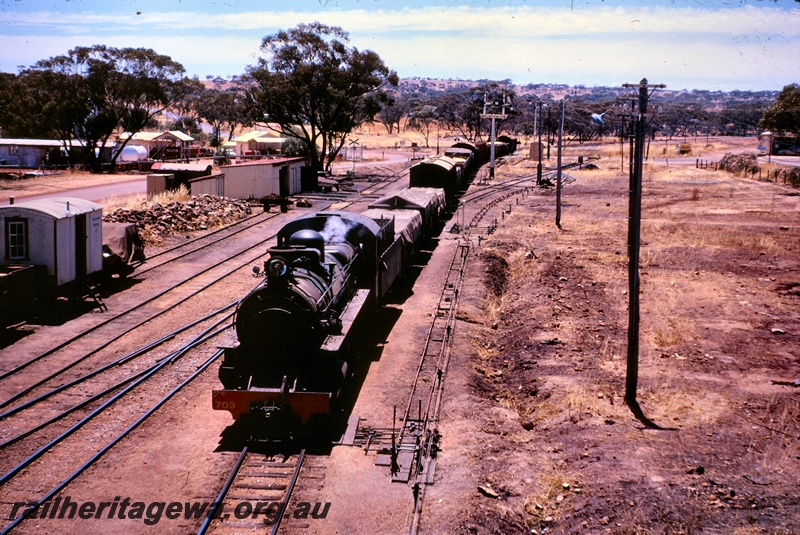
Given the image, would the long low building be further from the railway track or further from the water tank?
the railway track

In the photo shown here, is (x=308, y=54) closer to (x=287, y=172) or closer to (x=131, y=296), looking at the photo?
(x=287, y=172)

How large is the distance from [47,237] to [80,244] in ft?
5.50

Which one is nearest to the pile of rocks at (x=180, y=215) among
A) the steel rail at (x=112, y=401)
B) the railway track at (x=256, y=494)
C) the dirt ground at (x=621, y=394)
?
the steel rail at (x=112, y=401)

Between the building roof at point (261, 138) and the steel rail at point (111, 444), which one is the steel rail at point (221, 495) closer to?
the steel rail at point (111, 444)

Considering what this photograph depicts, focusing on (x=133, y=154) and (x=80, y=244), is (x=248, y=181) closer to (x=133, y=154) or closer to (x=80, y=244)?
(x=80, y=244)

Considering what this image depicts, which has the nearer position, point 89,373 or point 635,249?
point 635,249

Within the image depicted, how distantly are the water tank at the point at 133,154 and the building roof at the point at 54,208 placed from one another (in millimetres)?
46583

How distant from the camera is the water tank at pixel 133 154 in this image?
66300mm

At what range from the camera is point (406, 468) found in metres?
12.1

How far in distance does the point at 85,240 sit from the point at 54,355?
5846mm

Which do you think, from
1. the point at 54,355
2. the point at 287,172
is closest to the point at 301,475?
the point at 54,355

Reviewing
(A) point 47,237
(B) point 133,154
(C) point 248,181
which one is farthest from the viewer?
(B) point 133,154

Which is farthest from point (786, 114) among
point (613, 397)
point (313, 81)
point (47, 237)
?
point (47, 237)

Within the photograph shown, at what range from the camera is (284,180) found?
46875 millimetres
